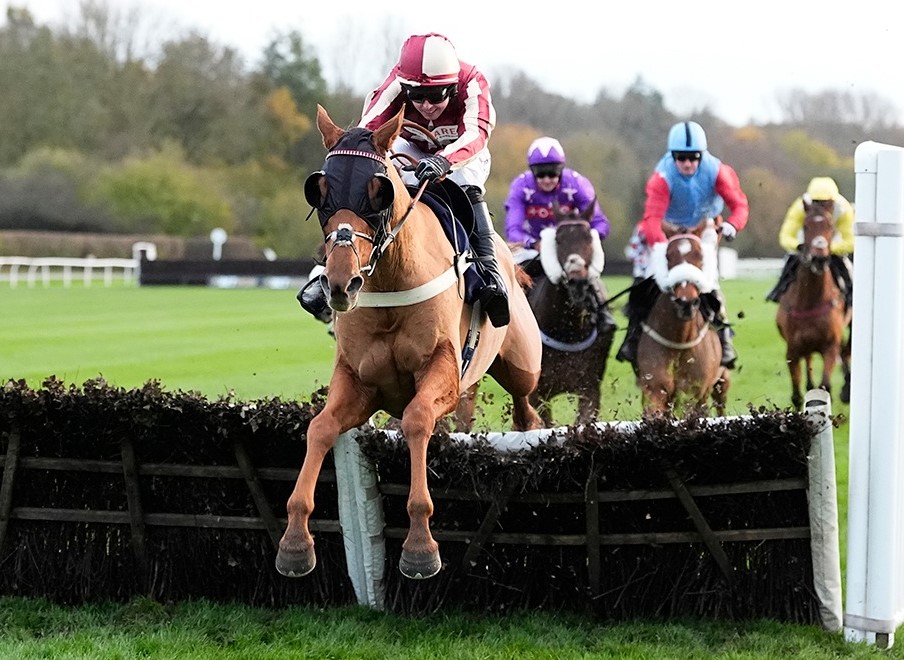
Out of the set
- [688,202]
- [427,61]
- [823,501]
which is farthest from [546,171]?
[823,501]

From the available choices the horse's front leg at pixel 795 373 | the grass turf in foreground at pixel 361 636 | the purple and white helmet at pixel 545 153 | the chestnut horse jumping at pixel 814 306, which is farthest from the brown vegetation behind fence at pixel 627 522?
the horse's front leg at pixel 795 373

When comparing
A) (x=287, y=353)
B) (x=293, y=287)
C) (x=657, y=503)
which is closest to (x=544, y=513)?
(x=657, y=503)

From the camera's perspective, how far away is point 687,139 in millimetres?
7938

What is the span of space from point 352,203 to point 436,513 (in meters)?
1.54

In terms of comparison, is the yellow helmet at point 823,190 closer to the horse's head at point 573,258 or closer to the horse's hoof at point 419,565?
the horse's head at point 573,258

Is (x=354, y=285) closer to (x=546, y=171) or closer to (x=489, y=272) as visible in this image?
(x=489, y=272)

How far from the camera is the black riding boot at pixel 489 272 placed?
4.56m

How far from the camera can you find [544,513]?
15.2ft

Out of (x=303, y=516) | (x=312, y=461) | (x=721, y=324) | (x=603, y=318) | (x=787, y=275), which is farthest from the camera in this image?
(x=787, y=275)

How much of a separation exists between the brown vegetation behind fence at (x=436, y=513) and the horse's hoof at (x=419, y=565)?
83cm

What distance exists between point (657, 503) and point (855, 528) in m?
0.72

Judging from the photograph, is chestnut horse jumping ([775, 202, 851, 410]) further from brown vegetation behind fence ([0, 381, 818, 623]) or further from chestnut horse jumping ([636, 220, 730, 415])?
brown vegetation behind fence ([0, 381, 818, 623])

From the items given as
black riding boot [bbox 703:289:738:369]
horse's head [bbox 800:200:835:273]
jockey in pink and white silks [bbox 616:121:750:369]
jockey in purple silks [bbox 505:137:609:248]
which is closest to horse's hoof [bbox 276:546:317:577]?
jockey in pink and white silks [bbox 616:121:750:369]

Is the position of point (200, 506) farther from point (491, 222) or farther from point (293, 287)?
point (293, 287)
